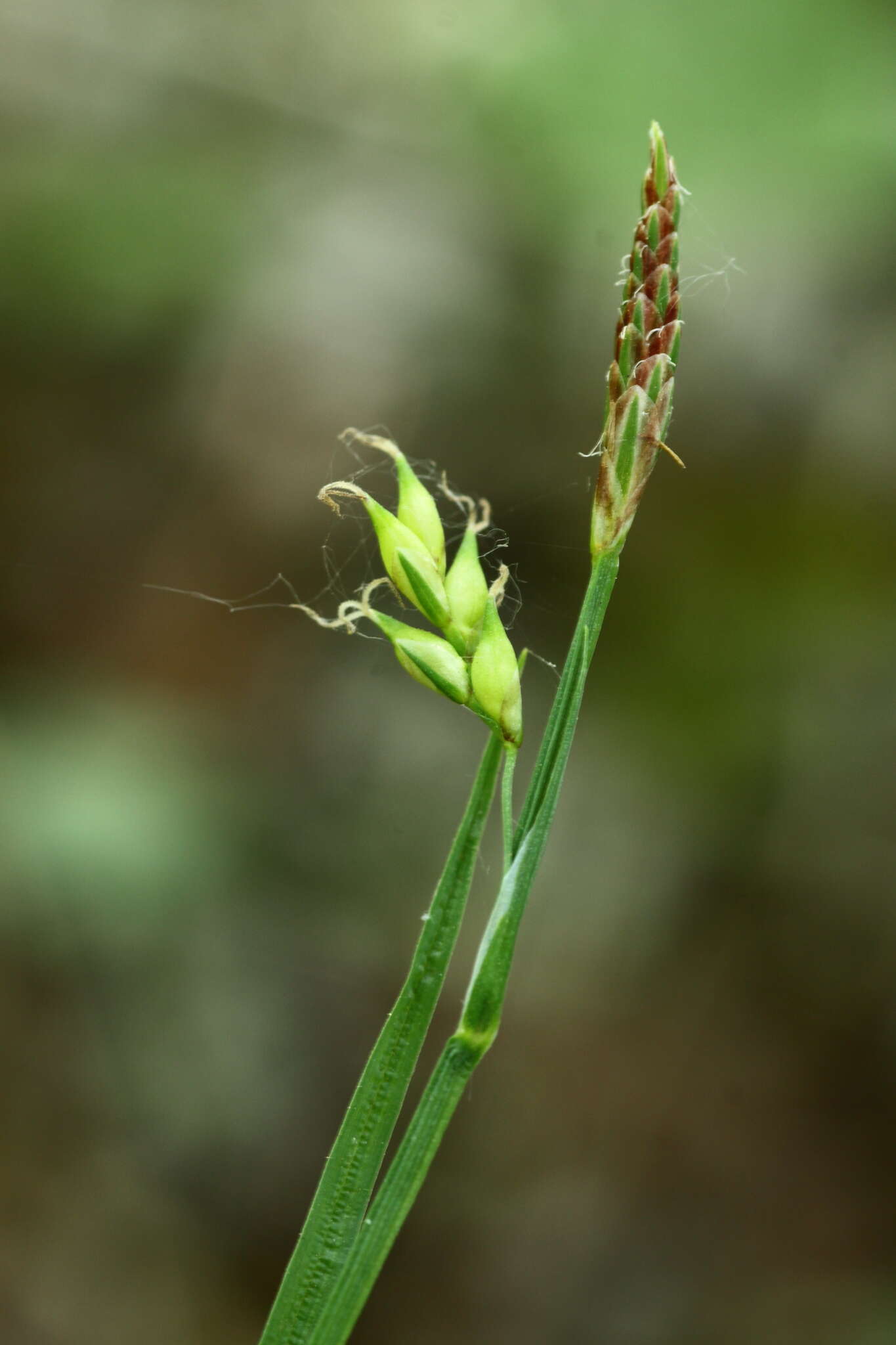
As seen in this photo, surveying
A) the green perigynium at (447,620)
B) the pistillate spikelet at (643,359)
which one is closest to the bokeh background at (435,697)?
the green perigynium at (447,620)

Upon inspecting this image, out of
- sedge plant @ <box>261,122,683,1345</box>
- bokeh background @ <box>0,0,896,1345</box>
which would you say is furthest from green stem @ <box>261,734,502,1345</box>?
bokeh background @ <box>0,0,896,1345</box>

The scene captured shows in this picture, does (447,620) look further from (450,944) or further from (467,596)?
(450,944)

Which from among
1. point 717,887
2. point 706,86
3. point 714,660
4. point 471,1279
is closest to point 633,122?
point 706,86

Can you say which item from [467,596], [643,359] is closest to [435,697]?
[467,596]

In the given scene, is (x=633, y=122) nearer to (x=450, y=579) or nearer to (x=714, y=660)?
(x=714, y=660)

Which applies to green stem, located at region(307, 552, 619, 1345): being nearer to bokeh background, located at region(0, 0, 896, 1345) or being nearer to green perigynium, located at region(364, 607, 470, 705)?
green perigynium, located at region(364, 607, 470, 705)

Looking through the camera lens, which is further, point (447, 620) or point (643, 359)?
point (447, 620)

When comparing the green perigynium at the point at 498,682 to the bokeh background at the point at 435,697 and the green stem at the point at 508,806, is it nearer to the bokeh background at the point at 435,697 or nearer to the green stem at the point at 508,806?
the green stem at the point at 508,806
